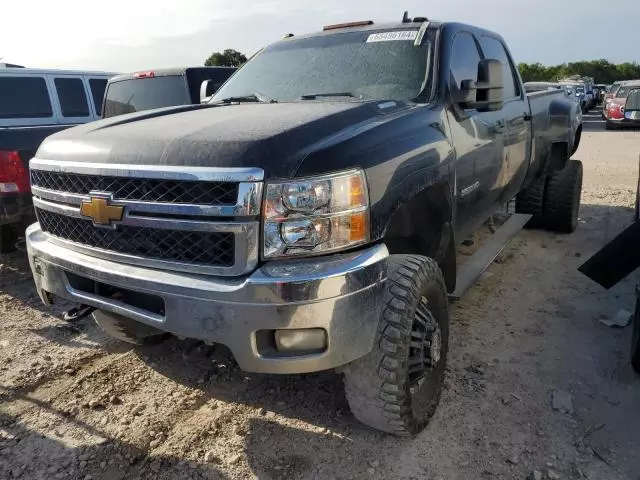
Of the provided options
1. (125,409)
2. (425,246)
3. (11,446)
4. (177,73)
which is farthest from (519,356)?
(177,73)

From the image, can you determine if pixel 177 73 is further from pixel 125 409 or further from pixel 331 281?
pixel 331 281

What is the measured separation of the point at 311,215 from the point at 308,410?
1280 mm

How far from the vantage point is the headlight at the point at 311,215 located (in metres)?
2.13

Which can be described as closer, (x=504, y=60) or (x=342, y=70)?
(x=342, y=70)

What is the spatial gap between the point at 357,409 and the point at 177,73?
526 cm

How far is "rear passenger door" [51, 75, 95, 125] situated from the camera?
7668 mm

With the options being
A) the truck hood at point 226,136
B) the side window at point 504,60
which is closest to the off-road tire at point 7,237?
the truck hood at point 226,136

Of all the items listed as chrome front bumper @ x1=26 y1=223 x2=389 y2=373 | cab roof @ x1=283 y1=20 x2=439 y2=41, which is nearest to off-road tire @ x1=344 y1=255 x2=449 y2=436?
chrome front bumper @ x1=26 y1=223 x2=389 y2=373

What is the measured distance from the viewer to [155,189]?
2287mm

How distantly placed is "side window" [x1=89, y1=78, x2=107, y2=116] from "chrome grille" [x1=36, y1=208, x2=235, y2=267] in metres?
6.08

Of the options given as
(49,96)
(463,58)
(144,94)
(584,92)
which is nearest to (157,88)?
(144,94)

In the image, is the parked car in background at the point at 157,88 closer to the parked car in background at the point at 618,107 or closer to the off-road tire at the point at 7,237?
the off-road tire at the point at 7,237

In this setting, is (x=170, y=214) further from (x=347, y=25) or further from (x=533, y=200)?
(x=533, y=200)

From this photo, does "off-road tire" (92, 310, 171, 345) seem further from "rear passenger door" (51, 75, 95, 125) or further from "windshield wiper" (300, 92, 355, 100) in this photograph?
"rear passenger door" (51, 75, 95, 125)
